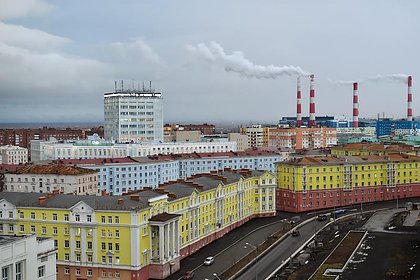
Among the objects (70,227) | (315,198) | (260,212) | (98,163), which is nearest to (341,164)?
(315,198)

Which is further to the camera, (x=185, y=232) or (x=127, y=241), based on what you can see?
(x=185, y=232)

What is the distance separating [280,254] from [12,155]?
10540 cm

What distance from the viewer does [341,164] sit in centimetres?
9375

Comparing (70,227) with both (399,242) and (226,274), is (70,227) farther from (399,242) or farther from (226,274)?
(399,242)

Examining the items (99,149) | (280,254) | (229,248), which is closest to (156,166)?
(99,149)

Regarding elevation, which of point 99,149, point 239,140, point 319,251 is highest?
point 99,149

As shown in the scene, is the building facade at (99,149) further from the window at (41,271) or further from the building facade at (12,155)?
the window at (41,271)

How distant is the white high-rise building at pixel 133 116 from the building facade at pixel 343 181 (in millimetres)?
56082

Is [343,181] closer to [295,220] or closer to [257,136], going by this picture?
[295,220]

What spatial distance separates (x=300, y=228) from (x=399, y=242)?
13.4m

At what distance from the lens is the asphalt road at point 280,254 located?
54.8m

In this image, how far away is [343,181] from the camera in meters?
93.8

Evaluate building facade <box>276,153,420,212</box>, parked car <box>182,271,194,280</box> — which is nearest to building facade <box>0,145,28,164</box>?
building facade <box>276,153,420,212</box>

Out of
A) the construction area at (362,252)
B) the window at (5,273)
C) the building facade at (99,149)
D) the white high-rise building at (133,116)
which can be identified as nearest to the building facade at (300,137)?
the white high-rise building at (133,116)
